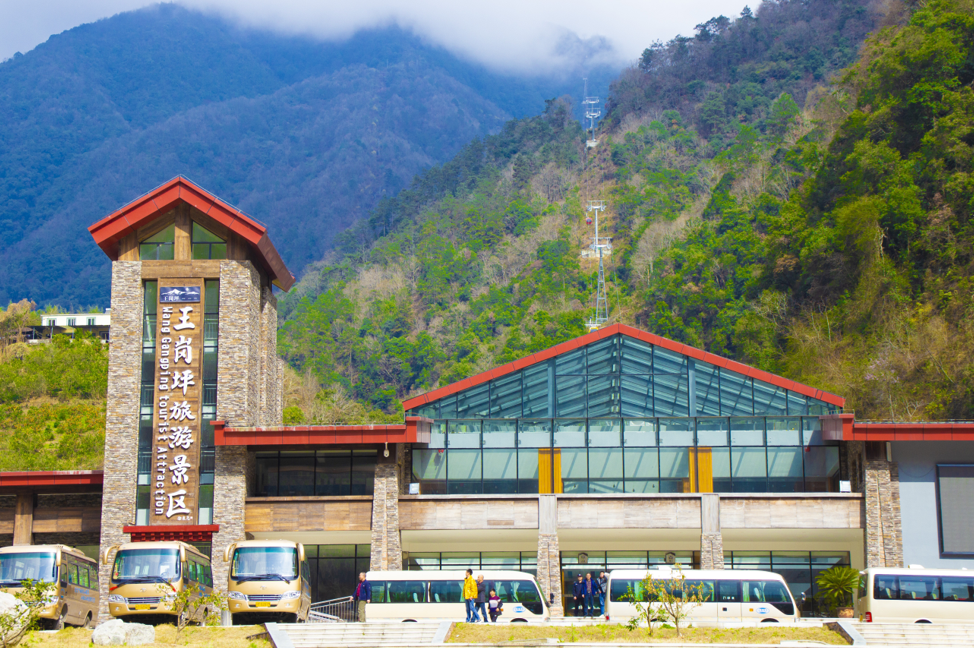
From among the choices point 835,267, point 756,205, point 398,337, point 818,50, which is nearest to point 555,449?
point 835,267

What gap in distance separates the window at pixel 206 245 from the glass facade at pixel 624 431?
31.3 feet

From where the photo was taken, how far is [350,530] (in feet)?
112

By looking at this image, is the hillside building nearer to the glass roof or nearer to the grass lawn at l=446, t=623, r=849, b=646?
the glass roof

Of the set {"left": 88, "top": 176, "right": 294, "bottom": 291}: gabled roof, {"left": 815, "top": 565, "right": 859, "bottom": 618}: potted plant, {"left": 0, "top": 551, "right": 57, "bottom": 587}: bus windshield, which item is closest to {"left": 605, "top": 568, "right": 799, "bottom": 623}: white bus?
{"left": 815, "top": 565, "right": 859, "bottom": 618}: potted plant

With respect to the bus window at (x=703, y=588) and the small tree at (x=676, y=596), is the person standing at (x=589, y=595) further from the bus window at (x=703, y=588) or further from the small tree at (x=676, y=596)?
the bus window at (x=703, y=588)

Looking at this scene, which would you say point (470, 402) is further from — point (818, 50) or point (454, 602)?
point (818, 50)

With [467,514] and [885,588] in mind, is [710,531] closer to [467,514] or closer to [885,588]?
[885,588]

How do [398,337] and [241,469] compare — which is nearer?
[241,469]

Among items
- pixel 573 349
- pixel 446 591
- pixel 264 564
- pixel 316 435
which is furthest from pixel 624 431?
pixel 264 564

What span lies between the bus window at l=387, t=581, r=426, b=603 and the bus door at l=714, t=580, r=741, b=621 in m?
8.31

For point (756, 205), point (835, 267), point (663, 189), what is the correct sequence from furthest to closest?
point (663, 189) < point (756, 205) < point (835, 267)

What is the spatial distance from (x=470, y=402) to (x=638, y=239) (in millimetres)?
81631

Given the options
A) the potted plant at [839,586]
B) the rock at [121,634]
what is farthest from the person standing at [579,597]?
the rock at [121,634]

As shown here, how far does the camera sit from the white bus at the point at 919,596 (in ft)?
85.3
